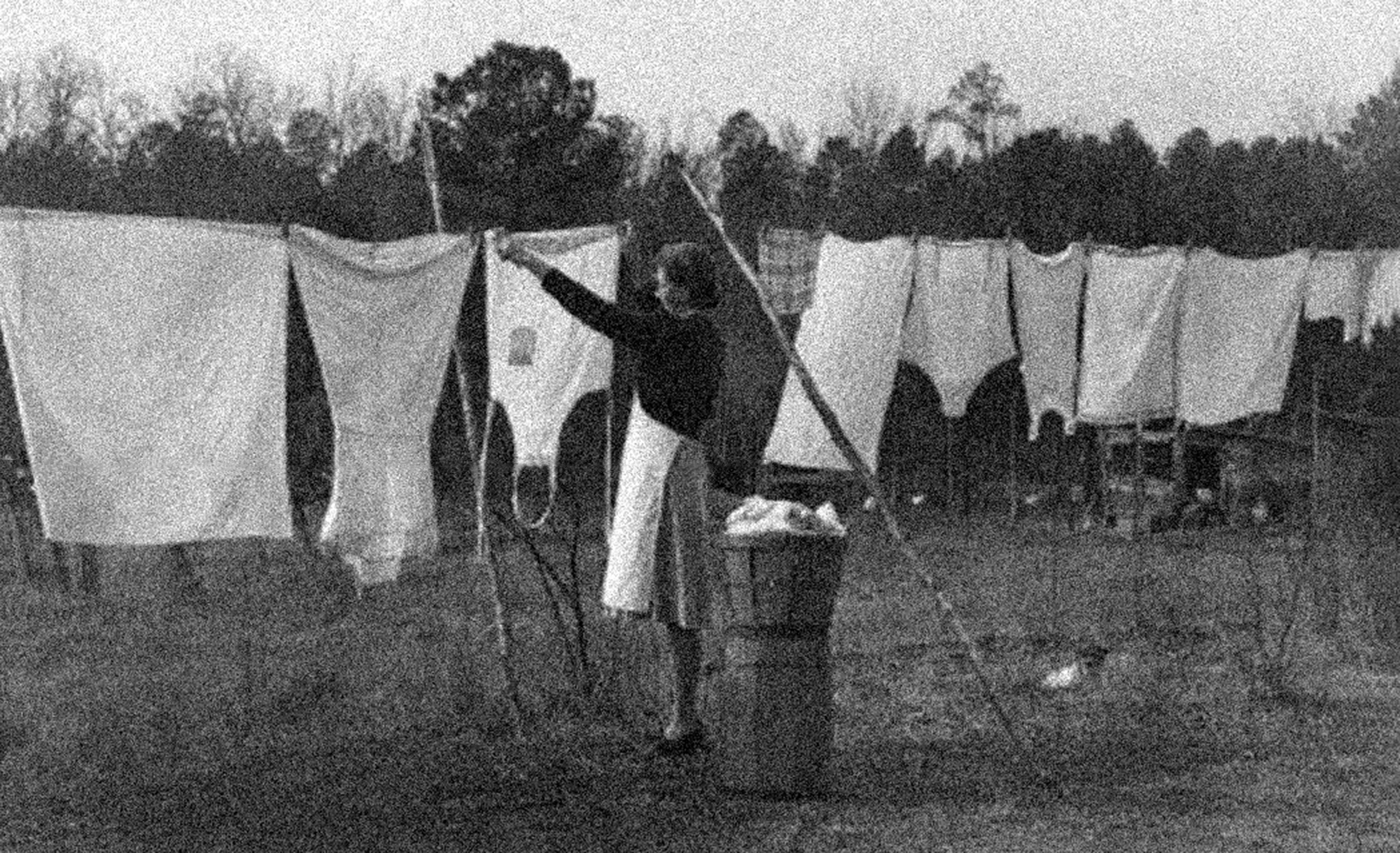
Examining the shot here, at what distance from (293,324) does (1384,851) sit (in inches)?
343

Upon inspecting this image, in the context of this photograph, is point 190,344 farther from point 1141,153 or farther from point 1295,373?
point 1141,153

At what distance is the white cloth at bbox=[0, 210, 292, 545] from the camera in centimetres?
733

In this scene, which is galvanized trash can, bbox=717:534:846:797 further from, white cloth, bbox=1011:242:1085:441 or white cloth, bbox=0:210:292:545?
white cloth, bbox=1011:242:1085:441

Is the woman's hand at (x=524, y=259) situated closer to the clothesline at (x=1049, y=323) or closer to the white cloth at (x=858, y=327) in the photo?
the clothesline at (x=1049, y=323)

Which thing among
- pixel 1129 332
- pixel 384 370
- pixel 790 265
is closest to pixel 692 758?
pixel 384 370

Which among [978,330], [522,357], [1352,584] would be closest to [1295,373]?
[978,330]

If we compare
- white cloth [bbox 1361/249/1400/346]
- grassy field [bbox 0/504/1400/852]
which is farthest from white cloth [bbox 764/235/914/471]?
white cloth [bbox 1361/249/1400/346]

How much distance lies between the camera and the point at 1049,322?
13.0 meters

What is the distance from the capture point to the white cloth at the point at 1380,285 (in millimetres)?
14305

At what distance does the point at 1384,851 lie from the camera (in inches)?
218

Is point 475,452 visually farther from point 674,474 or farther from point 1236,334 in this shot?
point 1236,334

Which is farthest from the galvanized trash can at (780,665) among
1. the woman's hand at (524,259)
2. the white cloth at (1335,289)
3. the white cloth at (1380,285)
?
the white cloth at (1380,285)

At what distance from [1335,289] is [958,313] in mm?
2939

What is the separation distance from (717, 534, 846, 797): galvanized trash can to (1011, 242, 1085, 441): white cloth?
22.4 feet
